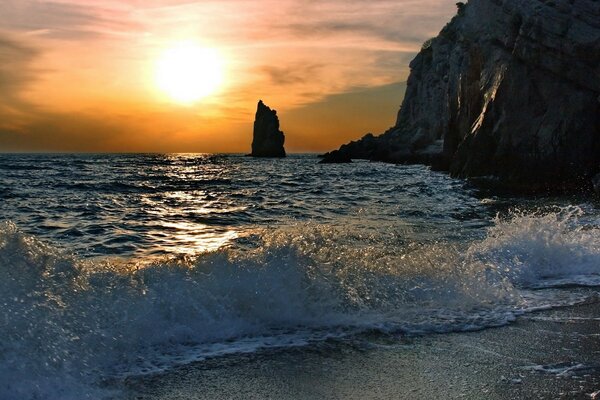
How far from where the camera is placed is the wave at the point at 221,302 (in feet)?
18.6

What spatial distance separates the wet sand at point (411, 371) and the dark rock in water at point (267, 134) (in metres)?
133

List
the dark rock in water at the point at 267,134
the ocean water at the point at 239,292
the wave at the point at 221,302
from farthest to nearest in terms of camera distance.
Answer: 1. the dark rock in water at the point at 267,134
2. the ocean water at the point at 239,292
3. the wave at the point at 221,302

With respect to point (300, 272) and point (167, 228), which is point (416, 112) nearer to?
point (167, 228)

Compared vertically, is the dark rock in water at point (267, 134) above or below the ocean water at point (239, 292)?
above

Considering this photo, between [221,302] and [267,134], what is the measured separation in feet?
436

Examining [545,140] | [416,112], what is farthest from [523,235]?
[416,112]

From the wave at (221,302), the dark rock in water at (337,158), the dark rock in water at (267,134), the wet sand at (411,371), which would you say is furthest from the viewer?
the dark rock in water at (267,134)

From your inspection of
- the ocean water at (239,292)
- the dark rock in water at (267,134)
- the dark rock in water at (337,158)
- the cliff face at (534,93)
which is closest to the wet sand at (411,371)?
the ocean water at (239,292)

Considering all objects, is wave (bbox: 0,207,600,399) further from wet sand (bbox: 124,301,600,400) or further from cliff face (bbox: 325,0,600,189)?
cliff face (bbox: 325,0,600,189)

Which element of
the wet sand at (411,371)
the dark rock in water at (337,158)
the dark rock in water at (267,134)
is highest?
the dark rock in water at (267,134)

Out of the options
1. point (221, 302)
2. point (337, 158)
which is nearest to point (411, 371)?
point (221, 302)

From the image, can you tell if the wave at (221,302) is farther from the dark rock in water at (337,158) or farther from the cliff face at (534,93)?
the dark rock in water at (337,158)

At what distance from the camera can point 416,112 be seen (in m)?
93.8

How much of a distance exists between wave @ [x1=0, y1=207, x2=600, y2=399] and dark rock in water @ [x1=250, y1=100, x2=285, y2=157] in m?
129
